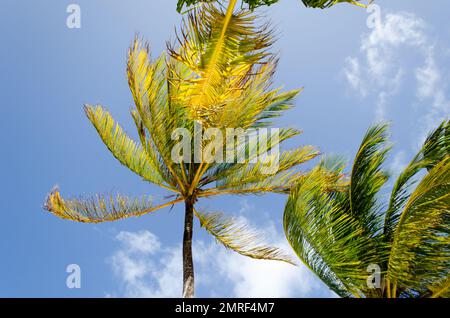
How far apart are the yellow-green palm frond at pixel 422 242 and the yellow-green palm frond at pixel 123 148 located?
448 centimetres

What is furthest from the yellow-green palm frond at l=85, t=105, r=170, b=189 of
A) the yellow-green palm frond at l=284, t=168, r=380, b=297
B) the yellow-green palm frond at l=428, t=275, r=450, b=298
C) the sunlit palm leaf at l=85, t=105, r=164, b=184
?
the yellow-green palm frond at l=428, t=275, r=450, b=298

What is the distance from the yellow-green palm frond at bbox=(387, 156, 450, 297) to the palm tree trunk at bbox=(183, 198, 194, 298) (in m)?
3.17

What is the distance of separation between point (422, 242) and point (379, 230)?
0.78 metres

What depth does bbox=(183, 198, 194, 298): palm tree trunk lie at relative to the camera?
7789 mm

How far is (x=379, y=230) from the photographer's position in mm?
6910

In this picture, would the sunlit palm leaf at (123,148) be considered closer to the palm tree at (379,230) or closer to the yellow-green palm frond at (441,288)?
the palm tree at (379,230)

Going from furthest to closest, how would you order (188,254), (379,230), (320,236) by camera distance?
(188,254) → (379,230) → (320,236)

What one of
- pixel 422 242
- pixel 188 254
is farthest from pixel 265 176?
pixel 422 242

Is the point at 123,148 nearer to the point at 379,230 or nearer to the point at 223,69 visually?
the point at 223,69

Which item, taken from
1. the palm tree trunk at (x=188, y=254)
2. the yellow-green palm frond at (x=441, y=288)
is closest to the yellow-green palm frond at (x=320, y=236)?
the yellow-green palm frond at (x=441, y=288)

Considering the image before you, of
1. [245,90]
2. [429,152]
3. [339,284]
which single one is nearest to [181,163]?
[245,90]

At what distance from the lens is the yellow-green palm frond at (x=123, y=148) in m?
8.88

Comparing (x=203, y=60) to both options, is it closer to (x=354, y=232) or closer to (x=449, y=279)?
(x=354, y=232)

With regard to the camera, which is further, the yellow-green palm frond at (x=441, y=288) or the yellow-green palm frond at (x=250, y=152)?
the yellow-green palm frond at (x=250, y=152)
